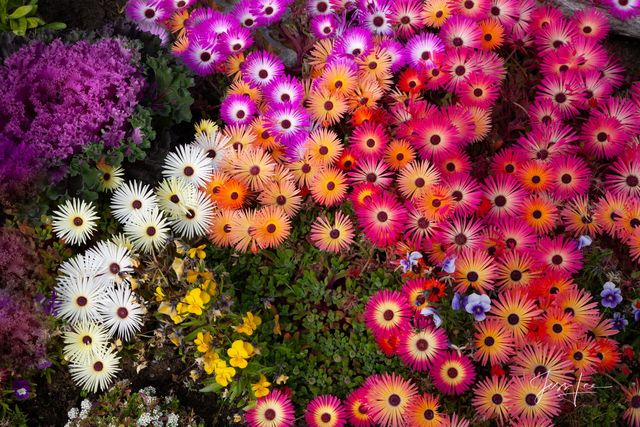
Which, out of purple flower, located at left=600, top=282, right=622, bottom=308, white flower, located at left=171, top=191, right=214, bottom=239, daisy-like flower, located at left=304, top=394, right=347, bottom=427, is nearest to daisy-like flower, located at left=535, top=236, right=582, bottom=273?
purple flower, located at left=600, top=282, right=622, bottom=308

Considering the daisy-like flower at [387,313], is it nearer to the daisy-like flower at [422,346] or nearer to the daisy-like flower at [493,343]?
the daisy-like flower at [422,346]

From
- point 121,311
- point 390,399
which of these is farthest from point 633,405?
point 121,311

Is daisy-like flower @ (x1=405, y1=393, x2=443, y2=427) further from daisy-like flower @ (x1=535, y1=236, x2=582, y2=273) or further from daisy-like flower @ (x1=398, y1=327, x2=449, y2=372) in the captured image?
daisy-like flower @ (x1=535, y1=236, x2=582, y2=273)

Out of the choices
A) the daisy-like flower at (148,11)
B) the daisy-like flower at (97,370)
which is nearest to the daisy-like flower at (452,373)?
the daisy-like flower at (97,370)

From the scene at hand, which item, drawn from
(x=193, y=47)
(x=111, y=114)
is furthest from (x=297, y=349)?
(x=193, y=47)

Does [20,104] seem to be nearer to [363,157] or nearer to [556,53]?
[363,157]

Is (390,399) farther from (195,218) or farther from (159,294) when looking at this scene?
(195,218)
